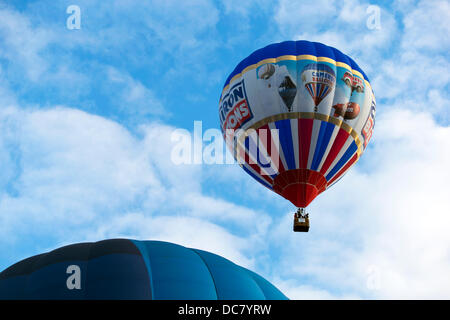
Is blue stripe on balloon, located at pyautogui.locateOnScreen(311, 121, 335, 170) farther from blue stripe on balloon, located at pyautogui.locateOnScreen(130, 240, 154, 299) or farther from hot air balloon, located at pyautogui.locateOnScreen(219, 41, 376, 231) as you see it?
A: blue stripe on balloon, located at pyautogui.locateOnScreen(130, 240, 154, 299)

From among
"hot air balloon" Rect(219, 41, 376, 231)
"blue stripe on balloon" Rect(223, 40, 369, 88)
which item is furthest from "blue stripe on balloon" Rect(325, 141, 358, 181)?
"blue stripe on balloon" Rect(223, 40, 369, 88)

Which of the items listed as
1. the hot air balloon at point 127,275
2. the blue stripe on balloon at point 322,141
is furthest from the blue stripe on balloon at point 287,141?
the hot air balloon at point 127,275

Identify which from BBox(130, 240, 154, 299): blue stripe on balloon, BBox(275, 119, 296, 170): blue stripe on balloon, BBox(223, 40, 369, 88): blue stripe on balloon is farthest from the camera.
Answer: BBox(223, 40, 369, 88): blue stripe on balloon

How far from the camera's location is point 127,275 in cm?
1105

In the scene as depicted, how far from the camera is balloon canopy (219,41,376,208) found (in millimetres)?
19562

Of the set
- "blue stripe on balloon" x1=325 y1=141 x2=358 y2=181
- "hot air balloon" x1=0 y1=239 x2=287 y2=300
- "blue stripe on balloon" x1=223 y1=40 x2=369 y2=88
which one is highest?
"blue stripe on balloon" x1=223 y1=40 x2=369 y2=88

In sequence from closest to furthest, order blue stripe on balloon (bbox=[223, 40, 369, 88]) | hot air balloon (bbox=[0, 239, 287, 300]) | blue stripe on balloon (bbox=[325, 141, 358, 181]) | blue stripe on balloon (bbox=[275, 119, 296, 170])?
hot air balloon (bbox=[0, 239, 287, 300]) < blue stripe on balloon (bbox=[275, 119, 296, 170]) < blue stripe on balloon (bbox=[325, 141, 358, 181]) < blue stripe on balloon (bbox=[223, 40, 369, 88])

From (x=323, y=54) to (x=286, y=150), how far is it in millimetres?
3681

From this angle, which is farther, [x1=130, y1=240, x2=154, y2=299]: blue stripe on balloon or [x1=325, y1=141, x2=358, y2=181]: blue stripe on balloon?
[x1=325, y1=141, x2=358, y2=181]: blue stripe on balloon

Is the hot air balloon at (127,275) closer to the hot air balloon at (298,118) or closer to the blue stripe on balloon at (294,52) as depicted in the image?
the hot air balloon at (298,118)

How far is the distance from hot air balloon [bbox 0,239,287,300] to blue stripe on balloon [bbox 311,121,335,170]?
25.4 ft
